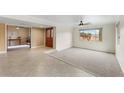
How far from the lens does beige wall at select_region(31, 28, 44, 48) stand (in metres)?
8.75

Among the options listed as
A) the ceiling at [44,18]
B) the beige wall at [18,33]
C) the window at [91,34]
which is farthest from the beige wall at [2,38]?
the window at [91,34]

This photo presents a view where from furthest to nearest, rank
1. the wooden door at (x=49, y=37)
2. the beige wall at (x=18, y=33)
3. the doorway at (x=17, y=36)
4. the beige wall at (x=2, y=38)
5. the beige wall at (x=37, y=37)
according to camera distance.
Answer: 1. the beige wall at (x=18, y=33)
2. the doorway at (x=17, y=36)
3. the wooden door at (x=49, y=37)
4. the beige wall at (x=37, y=37)
5. the beige wall at (x=2, y=38)

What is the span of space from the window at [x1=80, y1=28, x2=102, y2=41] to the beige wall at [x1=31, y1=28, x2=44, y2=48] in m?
3.63

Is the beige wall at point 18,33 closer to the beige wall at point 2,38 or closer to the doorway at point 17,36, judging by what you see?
the doorway at point 17,36

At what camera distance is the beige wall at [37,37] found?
28.7 feet

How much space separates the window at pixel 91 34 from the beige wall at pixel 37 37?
3.63 m

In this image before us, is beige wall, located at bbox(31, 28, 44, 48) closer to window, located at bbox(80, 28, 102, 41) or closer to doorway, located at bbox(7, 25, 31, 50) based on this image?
doorway, located at bbox(7, 25, 31, 50)

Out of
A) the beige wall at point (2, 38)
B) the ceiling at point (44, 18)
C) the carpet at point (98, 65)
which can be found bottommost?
the carpet at point (98, 65)
